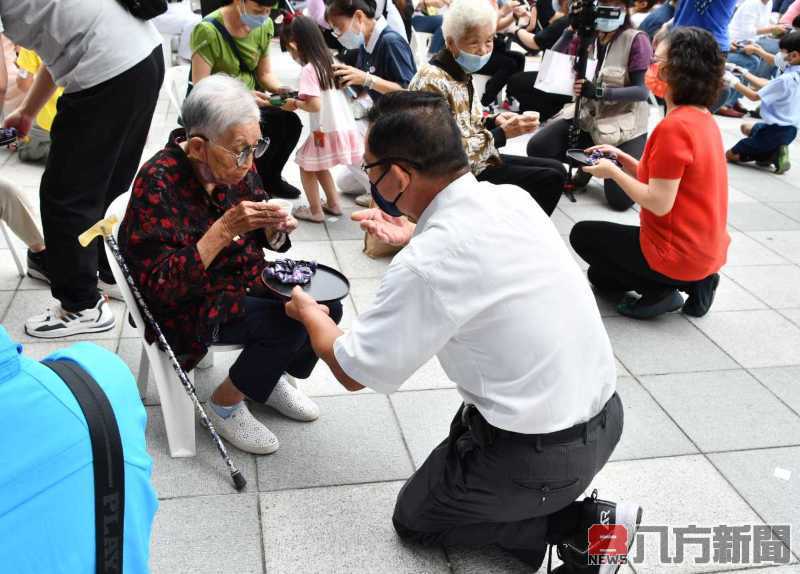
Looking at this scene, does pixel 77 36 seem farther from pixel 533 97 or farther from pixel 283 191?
pixel 533 97

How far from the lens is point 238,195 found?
2871 millimetres

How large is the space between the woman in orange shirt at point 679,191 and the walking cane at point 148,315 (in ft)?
7.64

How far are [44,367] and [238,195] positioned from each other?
179 cm

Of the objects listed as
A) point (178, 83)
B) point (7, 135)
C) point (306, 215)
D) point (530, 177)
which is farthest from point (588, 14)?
point (7, 135)

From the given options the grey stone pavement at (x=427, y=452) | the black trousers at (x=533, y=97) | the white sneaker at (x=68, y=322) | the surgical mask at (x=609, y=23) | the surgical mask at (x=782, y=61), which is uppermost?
the surgical mask at (x=609, y=23)

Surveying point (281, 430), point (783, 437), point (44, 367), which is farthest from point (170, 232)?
point (783, 437)

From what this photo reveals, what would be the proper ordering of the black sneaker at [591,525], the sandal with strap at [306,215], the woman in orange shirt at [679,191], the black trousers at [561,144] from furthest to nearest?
the black trousers at [561,144] → the sandal with strap at [306,215] → the woman in orange shirt at [679,191] → the black sneaker at [591,525]

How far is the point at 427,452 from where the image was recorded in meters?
2.99

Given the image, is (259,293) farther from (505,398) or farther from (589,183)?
(589,183)

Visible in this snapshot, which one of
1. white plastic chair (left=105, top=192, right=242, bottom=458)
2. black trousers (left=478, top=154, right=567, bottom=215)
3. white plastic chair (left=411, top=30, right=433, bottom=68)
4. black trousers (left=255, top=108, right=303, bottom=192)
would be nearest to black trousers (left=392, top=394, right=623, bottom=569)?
white plastic chair (left=105, top=192, right=242, bottom=458)

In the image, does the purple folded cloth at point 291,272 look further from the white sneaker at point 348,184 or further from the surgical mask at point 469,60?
the white sneaker at point 348,184

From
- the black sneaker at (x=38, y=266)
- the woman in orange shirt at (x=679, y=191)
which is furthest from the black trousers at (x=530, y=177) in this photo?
the black sneaker at (x=38, y=266)

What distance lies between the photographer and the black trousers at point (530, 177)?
4469 mm

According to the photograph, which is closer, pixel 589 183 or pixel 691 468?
pixel 691 468
